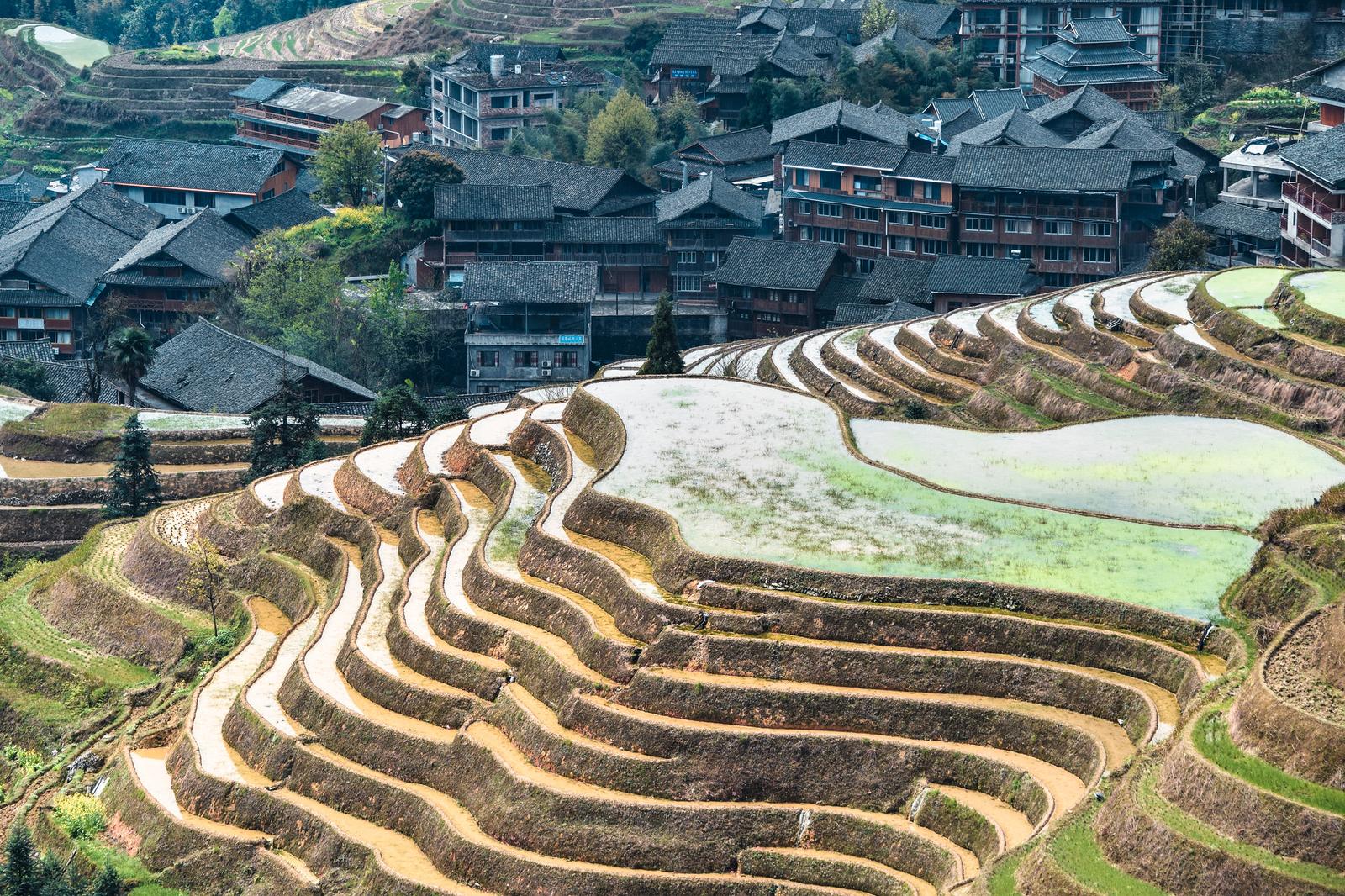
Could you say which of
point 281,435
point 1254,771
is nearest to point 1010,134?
point 281,435

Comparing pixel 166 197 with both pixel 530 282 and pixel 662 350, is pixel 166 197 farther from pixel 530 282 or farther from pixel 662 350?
pixel 662 350

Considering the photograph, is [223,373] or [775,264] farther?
[775,264]

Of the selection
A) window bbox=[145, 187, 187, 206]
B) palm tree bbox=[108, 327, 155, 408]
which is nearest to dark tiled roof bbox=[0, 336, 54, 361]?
palm tree bbox=[108, 327, 155, 408]

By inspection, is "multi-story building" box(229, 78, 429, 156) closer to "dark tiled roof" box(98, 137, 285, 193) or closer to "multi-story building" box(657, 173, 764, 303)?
Result: "dark tiled roof" box(98, 137, 285, 193)

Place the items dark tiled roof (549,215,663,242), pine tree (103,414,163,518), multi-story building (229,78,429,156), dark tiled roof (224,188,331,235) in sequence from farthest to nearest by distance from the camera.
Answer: multi-story building (229,78,429,156), dark tiled roof (224,188,331,235), dark tiled roof (549,215,663,242), pine tree (103,414,163,518)

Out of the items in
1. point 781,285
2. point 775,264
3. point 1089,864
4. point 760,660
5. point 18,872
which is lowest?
point 18,872

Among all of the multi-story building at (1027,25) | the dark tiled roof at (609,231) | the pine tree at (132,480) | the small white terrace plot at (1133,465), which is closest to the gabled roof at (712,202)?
the dark tiled roof at (609,231)

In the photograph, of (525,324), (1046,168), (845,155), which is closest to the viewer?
(1046,168)
